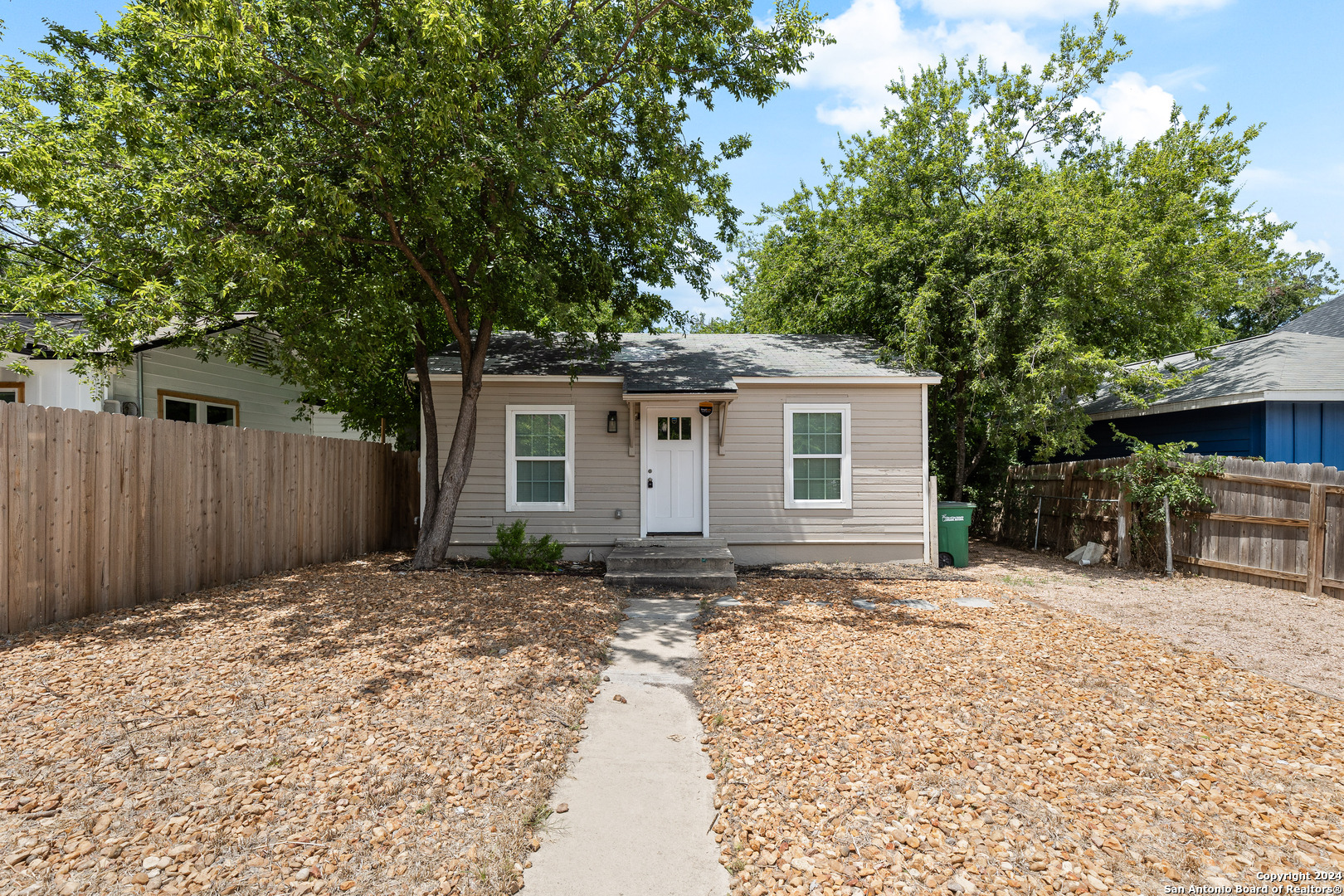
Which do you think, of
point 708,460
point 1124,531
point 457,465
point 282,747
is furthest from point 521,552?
point 1124,531

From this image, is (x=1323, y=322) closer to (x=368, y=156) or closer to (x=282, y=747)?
(x=368, y=156)

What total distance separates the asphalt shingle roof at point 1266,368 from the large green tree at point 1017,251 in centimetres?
72

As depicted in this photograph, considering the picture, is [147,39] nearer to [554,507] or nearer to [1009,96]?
[554,507]

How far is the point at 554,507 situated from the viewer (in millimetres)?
9750

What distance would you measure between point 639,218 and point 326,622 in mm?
5312

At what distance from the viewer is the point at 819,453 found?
32.6 ft

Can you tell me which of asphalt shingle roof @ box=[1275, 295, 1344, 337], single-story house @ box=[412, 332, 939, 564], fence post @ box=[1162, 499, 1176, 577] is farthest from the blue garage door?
asphalt shingle roof @ box=[1275, 295, 1344, 337]

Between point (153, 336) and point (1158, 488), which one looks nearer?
point (153, 336)

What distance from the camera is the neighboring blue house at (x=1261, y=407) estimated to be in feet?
32.4

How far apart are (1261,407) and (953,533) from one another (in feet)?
16.8

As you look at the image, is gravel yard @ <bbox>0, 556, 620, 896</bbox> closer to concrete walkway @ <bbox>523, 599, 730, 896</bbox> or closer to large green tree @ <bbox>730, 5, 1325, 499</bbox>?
concrete walkway @ <bbox>523, 599, 730, 896</bbox>

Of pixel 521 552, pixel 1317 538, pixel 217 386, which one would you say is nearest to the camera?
pixel 1317 538

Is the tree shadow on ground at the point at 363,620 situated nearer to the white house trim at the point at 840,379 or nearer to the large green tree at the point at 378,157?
the large green tree at the point at 378,157

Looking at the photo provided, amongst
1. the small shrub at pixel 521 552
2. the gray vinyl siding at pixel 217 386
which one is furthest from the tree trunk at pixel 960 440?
the gray vinyl siding at pixel 217 386
